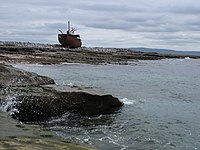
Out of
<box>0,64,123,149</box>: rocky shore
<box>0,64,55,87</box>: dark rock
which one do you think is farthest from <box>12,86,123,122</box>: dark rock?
<box>0,64,55,87</box>: dark rock

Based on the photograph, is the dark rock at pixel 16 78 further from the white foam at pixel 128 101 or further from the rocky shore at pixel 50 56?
the rocky shore at pixel 50 56

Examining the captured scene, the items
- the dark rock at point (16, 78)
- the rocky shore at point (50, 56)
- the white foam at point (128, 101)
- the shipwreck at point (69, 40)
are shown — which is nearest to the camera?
the dark rock at point (16, 78)

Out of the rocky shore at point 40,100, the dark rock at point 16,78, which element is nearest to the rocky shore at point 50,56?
the dark rock at point 16,78

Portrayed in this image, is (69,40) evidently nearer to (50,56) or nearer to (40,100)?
(50,56)

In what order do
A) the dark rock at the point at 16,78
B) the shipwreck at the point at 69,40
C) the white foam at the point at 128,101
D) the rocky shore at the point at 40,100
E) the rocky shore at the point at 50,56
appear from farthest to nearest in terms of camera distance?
the shipwreck at the point at 69,40
the rocky shore at the point at 50,56
the white foam at the point at 128,101
the dark rock at the point at 16,78
the rocky shore at the point at 40,100

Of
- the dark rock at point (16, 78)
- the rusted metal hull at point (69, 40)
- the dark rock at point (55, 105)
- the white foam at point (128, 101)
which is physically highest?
the rusted metal hull at point (69, 40)

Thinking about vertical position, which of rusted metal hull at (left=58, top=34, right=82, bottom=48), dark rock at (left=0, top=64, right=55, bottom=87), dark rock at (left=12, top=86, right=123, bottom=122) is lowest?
dark rock at (left=12, top=86, right=123, bottom=122)

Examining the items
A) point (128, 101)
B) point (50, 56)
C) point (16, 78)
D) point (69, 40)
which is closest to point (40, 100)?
point (16, 78)

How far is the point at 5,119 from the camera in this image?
1224 cm

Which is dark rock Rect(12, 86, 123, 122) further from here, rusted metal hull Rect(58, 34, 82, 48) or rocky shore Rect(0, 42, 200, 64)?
rusted metal hull Rect(58, 34, 82, 48)

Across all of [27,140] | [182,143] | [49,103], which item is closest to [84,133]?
[49,103]

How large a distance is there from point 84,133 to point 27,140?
204 inches

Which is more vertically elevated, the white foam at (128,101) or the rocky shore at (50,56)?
the rocky shore at (50,56)

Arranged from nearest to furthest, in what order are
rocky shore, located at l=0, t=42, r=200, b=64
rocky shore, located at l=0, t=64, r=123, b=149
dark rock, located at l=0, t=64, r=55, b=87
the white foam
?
rocky shore, located at l=0, t=64, r=123, b=149
dark rock, located at l=0, t=64, r=55, b=87
the white foam
rocky shore, located at l=0, t=42, r=200, b=64
